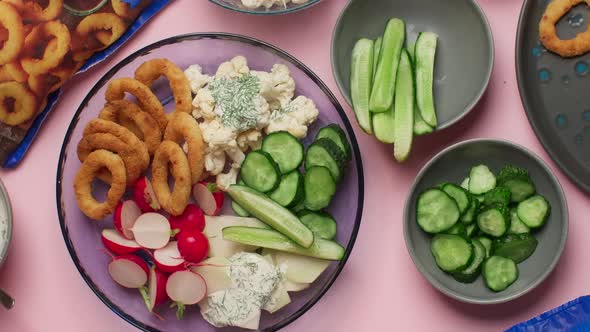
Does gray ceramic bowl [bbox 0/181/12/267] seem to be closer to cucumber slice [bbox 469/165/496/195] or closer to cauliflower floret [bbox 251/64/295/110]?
cauliflower floret [bbox 251/64/295/110]

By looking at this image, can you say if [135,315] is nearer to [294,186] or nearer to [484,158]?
[294,186]

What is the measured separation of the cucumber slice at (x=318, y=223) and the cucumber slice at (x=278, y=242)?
1.2 inches

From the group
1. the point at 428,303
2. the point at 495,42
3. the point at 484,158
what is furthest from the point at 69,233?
the point at 495,42

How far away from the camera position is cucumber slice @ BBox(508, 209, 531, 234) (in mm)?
2264

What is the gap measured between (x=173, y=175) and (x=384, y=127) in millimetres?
637

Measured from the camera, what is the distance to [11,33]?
2.37 metres

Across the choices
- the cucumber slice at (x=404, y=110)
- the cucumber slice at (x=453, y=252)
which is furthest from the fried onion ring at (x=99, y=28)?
the cucumber slice at (x=453, y=252)

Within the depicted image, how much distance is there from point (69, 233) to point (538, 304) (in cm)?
143

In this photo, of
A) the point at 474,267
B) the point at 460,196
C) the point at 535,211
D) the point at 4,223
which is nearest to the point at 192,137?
Answer: the point at 4,223

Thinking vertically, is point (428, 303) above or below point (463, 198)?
below

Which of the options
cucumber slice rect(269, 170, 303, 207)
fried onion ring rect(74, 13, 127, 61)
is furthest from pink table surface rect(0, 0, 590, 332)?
cucumber slice rect(269, 170, 303, 207)

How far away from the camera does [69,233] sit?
2.35 meters

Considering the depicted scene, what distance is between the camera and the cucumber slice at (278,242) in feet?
7.29

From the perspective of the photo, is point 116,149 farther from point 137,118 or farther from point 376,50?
point 376,50
